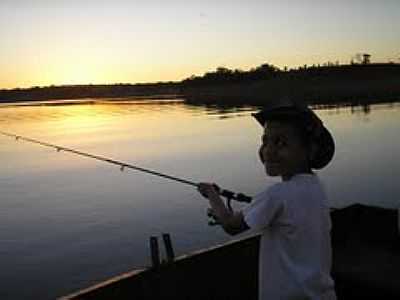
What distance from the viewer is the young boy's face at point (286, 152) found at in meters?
2.20

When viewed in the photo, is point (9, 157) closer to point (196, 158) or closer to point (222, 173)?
point (196, 158)

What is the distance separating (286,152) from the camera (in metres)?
2.20

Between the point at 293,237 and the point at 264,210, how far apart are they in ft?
0.59

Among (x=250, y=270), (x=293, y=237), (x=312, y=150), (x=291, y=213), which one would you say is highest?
(x=312, y=150)

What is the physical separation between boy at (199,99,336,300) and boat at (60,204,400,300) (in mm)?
2130

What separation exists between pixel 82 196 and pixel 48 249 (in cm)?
475

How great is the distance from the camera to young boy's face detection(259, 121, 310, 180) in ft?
7.21

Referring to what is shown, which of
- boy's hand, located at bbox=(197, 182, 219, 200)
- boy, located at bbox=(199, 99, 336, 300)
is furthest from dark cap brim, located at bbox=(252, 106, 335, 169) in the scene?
boy's hand, located at bbox=(197, 182, 219, 200)

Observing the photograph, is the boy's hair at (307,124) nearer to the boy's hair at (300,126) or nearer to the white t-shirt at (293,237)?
the boy's hair at (300,126)

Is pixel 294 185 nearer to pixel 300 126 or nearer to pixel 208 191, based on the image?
pixel 300 126

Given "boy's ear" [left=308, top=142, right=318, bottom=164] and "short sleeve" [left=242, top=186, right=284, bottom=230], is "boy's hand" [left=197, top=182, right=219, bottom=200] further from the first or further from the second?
"boy's ear" [left=308, top=142, right=318, bottom=164]

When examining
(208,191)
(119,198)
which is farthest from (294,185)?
(119,198)

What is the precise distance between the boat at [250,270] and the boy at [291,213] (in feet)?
6.99

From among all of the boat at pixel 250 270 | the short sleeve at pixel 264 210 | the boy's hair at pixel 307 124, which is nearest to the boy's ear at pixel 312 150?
the boy's hair at pixel 307 124
